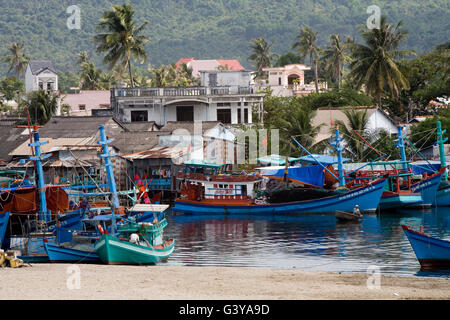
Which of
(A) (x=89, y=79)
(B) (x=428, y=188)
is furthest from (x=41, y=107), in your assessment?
(A) (x=89, y=79)

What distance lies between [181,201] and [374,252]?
71.7 feet

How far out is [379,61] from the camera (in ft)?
229

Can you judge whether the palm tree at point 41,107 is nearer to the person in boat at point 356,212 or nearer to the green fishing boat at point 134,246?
the person in boat at point 356,212

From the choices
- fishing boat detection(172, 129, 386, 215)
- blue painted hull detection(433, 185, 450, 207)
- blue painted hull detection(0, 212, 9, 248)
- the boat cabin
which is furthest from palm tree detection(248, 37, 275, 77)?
blue painted hull detection(0, 212, 9, 248)

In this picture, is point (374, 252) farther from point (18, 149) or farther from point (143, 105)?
point (143, 105)

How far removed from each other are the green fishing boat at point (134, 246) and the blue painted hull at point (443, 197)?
25.4 meters

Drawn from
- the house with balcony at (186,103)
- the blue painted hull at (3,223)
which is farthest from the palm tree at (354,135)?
the blue painted hull at (3,223)

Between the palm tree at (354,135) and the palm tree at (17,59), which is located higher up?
the palm tree at (17,59)

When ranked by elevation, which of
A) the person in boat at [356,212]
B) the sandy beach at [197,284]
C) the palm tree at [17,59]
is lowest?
the sandy beach at [197,284]

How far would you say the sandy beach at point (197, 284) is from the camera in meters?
21.2

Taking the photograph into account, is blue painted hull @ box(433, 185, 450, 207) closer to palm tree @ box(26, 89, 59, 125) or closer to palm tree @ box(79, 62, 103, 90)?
palm tree @ box(26, 89, 59, 125)

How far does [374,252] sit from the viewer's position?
32.5 metres
